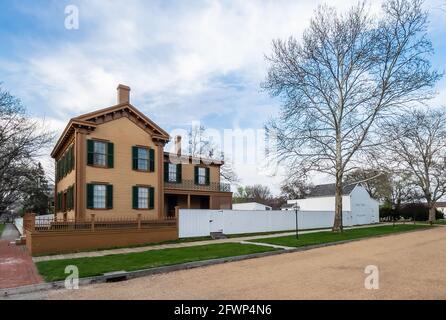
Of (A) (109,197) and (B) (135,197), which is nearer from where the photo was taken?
(A) (109,197)

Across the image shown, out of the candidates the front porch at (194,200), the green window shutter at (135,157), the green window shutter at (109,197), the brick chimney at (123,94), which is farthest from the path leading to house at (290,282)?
the front porch at (194,200)

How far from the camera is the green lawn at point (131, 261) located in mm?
11492

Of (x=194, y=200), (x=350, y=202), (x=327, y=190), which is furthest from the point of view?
(x=327, y=190)

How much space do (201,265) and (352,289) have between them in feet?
18.8

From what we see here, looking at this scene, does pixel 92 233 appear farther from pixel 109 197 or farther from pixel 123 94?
pixel 123 94

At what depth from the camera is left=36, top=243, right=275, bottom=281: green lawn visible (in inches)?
452

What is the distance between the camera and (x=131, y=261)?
1334 cm

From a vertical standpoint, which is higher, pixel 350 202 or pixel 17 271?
pixel 350 202

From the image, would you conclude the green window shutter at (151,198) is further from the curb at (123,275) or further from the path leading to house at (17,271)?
the curb at (123,275)

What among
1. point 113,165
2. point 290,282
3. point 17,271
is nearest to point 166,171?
point 113,165

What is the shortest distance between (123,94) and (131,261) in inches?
541

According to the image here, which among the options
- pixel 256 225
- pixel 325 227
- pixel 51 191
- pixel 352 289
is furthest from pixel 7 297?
pixel 51 191

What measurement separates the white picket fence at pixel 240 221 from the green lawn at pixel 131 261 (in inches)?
245

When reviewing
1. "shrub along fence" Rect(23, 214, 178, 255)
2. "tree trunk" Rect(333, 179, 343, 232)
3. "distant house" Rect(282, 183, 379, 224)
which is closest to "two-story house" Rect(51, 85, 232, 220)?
"shrub along fence" Rect(23, 214, 178, 255)
